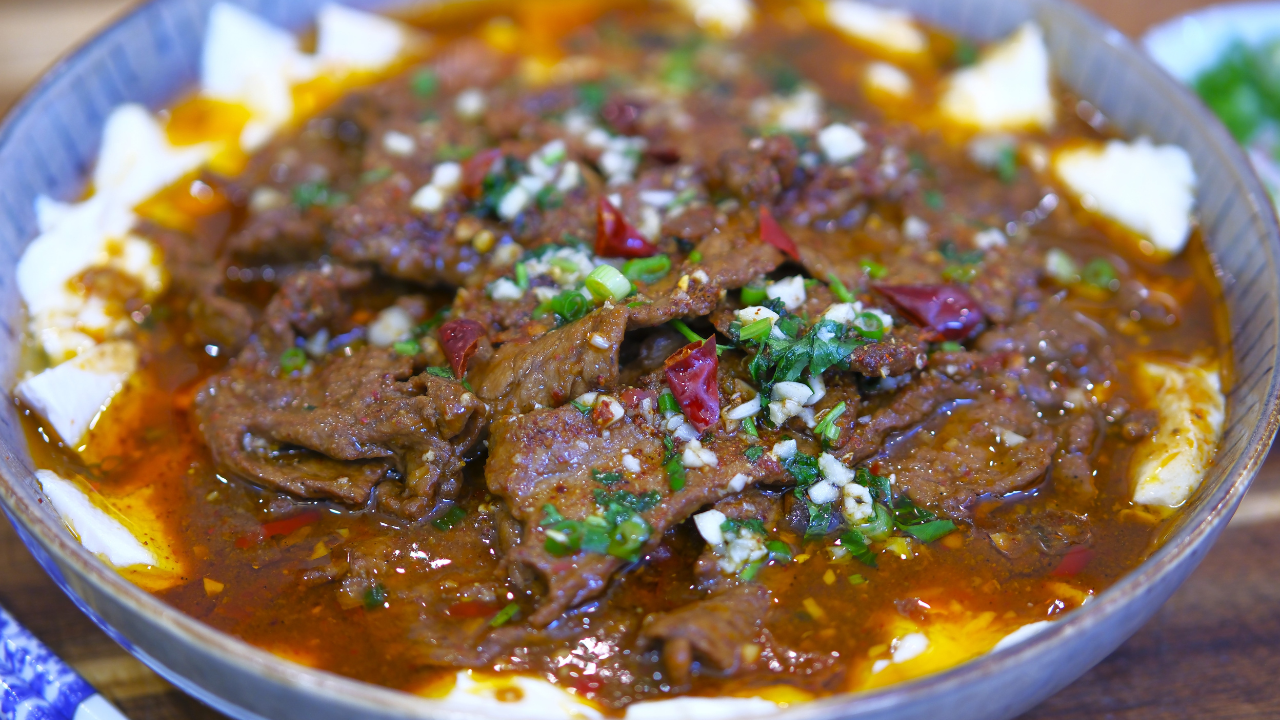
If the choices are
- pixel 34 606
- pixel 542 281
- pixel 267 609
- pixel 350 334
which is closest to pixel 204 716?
pixel 267 609

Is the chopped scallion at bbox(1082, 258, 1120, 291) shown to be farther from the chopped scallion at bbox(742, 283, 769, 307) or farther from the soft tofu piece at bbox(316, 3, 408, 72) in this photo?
the soft tofu piece at bbox(316, 3, 408, 72)

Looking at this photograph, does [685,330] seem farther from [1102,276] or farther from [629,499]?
[1102,276]

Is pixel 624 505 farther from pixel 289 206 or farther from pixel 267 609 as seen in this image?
pixel 289 206

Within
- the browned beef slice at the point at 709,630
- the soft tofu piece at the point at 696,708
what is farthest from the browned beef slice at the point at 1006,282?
the soft tofu piece at the point at 696,708

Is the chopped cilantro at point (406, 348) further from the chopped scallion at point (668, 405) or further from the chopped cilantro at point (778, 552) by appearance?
the chopped cilantro at point (778, 552)

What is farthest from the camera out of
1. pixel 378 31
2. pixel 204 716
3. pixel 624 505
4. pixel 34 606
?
pixel 378 31

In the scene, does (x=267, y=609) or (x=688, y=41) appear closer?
(x=267, y=609)
